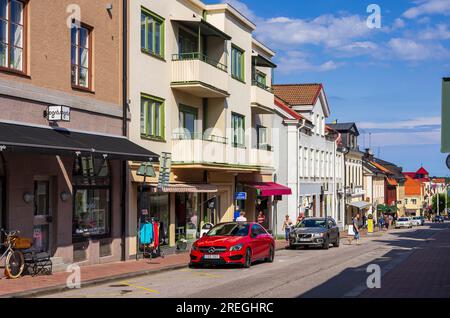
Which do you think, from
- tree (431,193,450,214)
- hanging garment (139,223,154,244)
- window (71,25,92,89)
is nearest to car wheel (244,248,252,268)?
hanging garment (139,223,154,244)

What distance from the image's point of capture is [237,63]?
33.3 meters

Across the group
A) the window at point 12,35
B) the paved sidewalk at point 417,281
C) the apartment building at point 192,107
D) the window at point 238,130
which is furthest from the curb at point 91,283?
the window at point 238,130

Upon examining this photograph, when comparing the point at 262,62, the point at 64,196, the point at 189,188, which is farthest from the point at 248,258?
the point at 262,62

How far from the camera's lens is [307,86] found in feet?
172

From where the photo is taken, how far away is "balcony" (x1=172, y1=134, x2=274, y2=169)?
2639 cm

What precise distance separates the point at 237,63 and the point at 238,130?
3223 millimetres

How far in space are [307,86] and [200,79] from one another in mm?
27138

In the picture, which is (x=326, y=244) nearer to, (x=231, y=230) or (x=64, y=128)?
(x=231, y=230)

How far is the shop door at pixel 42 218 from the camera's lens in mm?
18641

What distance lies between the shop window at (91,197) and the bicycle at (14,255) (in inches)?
144

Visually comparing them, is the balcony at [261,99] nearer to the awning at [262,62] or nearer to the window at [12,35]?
the awning at [262,62]

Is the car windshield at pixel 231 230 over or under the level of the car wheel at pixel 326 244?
over

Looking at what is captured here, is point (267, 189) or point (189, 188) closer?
point (189, 188)
